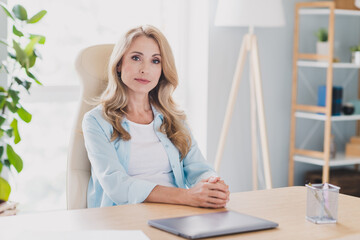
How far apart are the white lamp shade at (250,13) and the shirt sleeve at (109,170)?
1421 millimetres

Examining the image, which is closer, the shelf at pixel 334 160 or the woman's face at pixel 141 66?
the woman's face at pixel 141 66

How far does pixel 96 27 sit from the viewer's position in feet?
10.4

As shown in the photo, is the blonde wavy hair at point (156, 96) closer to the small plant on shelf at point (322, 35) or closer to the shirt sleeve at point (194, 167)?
the shirt sleeve at point (194, 167)

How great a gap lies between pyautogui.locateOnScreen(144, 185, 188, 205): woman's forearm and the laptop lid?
165mm

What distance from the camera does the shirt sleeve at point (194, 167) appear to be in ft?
6.70

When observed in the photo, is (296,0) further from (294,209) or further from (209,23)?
(294,209)

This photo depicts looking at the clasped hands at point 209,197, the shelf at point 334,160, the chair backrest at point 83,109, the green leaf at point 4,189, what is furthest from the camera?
the shelf at point 334,160

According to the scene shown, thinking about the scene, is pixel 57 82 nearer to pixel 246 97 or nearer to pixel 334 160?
pixel 246 97

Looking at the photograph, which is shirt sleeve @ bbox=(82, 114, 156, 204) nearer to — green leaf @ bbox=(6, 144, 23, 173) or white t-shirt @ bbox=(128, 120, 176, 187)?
A: white t-shirt @ bbox=(128, 120, 176, 187)

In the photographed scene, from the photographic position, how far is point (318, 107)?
3471 mm

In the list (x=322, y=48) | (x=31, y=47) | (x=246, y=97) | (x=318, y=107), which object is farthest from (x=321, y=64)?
(x=31, y=47)

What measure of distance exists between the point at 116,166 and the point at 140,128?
242mm

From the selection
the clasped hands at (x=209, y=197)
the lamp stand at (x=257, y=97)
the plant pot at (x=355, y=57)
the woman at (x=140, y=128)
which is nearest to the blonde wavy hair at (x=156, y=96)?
the woman at (x=140, y=128)

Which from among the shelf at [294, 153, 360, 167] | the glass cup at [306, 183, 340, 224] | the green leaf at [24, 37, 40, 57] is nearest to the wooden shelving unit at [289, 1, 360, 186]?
the shelf at [294, 153, 360, 167]
